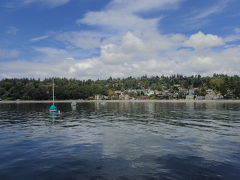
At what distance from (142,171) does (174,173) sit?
2412 millimetres

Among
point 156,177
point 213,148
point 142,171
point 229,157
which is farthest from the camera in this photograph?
point 213,148

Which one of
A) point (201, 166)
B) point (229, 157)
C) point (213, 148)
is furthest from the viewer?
point (213, 148)

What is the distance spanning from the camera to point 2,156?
22344mm

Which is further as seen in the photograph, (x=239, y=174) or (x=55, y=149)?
(x=55, y=149)

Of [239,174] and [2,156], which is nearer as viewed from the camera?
[239,174]

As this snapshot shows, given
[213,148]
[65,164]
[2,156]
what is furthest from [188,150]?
[2,156]

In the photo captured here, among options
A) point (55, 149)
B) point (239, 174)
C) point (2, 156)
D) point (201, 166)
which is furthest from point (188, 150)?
point (2, 156)

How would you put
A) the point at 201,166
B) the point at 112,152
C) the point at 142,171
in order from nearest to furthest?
the point at 142,171 → the point at 201,166 → the point at 112,152

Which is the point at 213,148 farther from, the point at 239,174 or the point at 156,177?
the point at 156,177

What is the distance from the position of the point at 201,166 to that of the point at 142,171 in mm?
5168

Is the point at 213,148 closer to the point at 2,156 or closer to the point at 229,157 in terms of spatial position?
the point at 229,157

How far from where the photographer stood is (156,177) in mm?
16172

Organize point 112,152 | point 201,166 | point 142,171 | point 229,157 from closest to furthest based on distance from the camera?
point 142,171 → point 201,166 → point 229,157 → point 112,152

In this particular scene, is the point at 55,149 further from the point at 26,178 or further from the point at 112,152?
the point at 26,178
